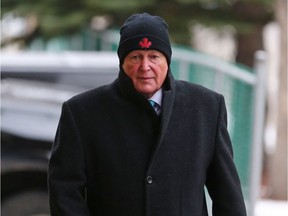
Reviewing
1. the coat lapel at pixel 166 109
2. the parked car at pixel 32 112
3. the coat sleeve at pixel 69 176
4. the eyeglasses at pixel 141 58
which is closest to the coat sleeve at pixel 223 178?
the coat lapel at pixel 166 109

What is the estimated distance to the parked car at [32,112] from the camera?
7773 mm

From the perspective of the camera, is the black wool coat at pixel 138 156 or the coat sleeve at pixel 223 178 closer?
the black wool coat at pixel 138 156

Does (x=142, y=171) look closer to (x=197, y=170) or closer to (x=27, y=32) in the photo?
(x=197, y=170)

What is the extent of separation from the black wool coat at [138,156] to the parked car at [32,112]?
3559 mm

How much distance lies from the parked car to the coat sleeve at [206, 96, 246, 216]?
3.58m

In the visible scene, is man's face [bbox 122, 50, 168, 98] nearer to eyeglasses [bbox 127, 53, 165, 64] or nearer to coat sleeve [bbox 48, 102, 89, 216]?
eyeglasses [bbox 127, 53, 165, 64]

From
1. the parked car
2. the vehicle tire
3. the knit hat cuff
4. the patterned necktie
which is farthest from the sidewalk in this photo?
the knit hat cuff

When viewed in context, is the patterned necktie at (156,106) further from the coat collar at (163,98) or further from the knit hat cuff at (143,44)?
the knit hat cuff at (143,44)

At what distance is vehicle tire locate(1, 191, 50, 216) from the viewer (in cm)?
770

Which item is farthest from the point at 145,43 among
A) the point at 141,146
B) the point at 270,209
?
the point at 270,209

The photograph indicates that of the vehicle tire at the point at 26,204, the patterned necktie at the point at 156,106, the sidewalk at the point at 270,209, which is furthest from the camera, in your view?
the sidewalk at the point at 270,209

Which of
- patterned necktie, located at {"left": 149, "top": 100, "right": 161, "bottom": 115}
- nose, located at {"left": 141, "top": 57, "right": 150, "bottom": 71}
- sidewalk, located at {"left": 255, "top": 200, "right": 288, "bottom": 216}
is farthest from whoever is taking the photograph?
sidewalk, located at {"left": 255, "top": 200, "right": 288, "bottom": 216}

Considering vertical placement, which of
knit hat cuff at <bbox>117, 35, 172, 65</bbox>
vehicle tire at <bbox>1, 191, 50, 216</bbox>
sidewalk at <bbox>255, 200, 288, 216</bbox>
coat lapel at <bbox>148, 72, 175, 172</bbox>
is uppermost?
knit hat cuff at <bbox>117, 35, 172, 65</bbox>

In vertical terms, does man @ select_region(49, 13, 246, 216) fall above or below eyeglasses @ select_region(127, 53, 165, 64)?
below
